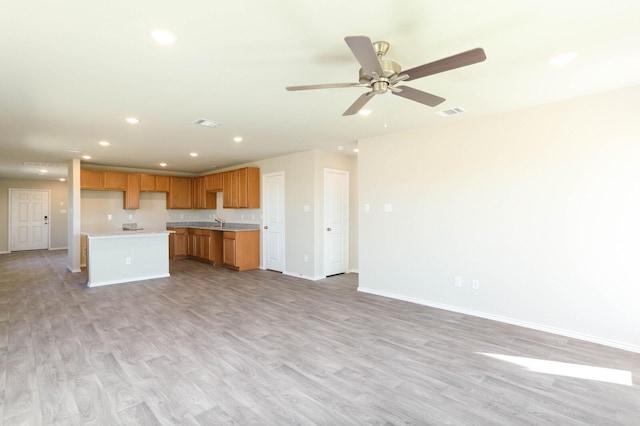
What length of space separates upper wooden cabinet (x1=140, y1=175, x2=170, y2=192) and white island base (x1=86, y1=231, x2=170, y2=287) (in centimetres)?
258

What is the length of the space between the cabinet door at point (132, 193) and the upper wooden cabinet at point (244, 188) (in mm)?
2554

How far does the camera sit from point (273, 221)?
691 cm

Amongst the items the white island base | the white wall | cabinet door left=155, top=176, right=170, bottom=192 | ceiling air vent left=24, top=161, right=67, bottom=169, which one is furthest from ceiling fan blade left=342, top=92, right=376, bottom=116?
ceiling air vent left=24, top=161, right=67, bottom=169

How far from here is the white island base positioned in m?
5.58

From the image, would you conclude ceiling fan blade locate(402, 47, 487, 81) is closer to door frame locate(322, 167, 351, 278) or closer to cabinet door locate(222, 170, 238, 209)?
door frame locate(322, 167, 351, 278)

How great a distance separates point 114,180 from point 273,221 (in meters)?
4.20

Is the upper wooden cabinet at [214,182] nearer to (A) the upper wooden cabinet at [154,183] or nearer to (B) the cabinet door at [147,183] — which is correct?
(A) the upper wooden cabinet at [154,183]

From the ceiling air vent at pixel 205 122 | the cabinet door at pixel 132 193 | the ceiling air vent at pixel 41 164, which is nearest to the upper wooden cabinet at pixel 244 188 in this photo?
the cabinet door at pixel 132 193

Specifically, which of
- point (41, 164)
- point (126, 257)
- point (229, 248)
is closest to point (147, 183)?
point (41, 164)

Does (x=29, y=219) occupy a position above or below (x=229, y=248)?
above

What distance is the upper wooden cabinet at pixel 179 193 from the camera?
8.80 meters

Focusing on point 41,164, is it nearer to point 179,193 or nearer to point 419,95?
point 179,193

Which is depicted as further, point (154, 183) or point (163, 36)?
point (154, 183)

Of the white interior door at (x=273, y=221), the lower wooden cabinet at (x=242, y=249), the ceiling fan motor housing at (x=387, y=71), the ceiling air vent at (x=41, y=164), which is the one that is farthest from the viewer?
the ceiling air vent at (x=41, y=164)
